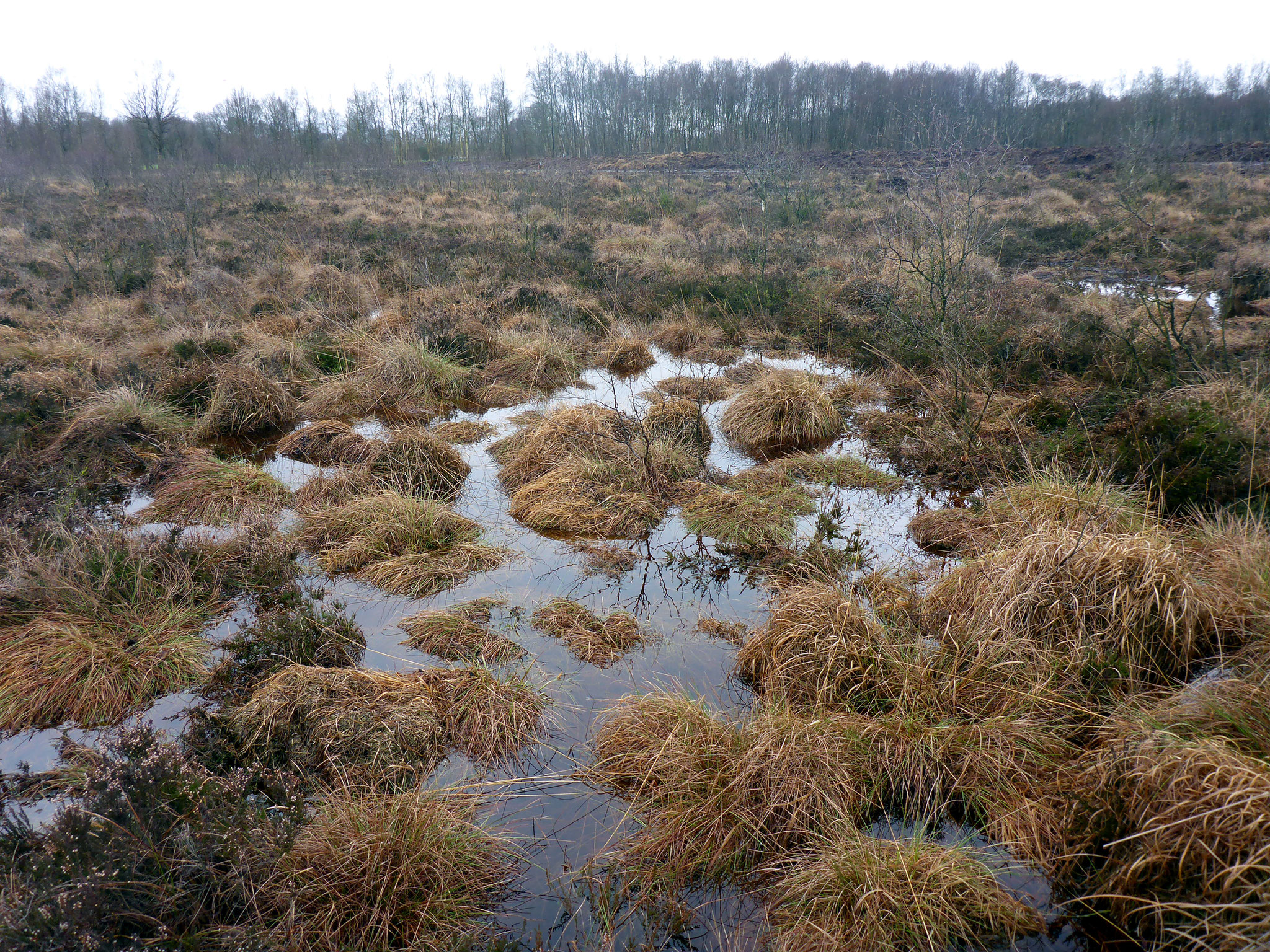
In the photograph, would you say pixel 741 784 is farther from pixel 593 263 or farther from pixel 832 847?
pixel 593 263

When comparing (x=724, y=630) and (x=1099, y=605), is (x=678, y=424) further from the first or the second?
(x=1099, y=605)

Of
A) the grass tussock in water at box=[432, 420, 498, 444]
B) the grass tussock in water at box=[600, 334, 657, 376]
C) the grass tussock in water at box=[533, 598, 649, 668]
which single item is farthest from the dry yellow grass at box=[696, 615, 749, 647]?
the grass tussock in water at box=[600, 334, 657, 376]

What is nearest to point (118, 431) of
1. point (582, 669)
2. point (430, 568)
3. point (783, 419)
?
point (430, 568)

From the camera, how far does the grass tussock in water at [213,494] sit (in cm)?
545

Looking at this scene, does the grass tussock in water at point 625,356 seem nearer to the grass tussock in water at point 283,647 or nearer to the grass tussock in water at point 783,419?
the grass tussock in water at point 783,419

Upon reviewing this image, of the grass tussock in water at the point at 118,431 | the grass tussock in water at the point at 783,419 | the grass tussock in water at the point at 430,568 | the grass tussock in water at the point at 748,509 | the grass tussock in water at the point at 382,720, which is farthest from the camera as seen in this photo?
the grass tussock in water at the point at 783,419

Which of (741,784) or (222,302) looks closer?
(741,784)

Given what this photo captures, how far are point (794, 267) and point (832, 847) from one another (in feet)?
39.5

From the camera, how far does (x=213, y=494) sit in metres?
5.67

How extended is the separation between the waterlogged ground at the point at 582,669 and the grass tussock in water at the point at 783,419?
325 mm

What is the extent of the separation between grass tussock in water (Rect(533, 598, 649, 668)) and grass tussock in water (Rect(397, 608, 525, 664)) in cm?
28

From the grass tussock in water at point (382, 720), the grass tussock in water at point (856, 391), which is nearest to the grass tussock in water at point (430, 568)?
the grass tussock in water at point (382, 720)

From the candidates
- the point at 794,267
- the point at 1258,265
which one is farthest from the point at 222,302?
the point at 1258,265

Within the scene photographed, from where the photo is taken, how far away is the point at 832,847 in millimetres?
2607
